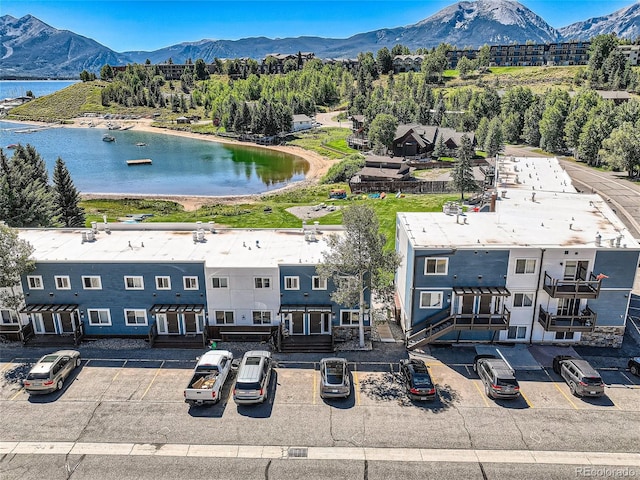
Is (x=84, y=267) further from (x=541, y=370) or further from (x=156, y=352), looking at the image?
(x=541, y=370)

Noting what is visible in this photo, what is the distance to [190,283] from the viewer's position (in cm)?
3145

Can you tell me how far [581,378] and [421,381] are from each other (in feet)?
29.1

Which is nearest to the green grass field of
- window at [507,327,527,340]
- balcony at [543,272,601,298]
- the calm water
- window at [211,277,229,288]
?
the calm water

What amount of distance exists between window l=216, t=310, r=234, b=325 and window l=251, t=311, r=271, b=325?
157 centimetres

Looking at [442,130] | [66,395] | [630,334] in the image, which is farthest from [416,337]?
[442,130]

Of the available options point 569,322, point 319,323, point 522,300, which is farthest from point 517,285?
point 319,323

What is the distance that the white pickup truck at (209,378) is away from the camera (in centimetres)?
2506

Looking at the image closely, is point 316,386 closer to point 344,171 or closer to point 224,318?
point 224,318

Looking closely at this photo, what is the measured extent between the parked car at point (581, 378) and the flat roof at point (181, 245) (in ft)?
53.4

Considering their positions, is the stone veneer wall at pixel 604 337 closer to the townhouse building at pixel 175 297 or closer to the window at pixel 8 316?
the townhouse building at pixel 175 297

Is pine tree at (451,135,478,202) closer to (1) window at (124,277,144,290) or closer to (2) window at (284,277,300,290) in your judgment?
(2) window at (284,277,300,290)

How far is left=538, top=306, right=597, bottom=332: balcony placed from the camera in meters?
30.1

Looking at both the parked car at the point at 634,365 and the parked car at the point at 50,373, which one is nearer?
the parked car at the point at 50,373

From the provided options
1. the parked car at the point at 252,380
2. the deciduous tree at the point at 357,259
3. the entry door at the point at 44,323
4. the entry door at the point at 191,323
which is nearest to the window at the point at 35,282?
the entry door at the point at 44,323
